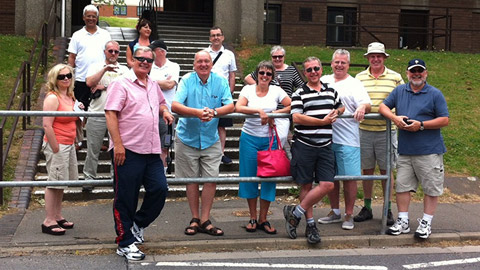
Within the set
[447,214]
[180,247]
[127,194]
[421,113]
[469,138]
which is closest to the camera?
[127,194]

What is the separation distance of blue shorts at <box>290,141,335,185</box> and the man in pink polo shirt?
1410mm

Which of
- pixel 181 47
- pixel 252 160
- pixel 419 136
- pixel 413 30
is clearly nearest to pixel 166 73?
pixel 252 160

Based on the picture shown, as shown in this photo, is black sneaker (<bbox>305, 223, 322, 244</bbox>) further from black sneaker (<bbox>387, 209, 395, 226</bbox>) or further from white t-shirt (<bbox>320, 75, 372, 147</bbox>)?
black sneaker (<bbox>387, 209, 395, 226</bbox>)

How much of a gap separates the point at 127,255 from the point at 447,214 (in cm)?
433

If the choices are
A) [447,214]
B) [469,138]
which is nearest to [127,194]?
[447,214]

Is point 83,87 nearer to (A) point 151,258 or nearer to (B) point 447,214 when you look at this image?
(A) point 151,258

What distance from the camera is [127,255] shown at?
6012 mm

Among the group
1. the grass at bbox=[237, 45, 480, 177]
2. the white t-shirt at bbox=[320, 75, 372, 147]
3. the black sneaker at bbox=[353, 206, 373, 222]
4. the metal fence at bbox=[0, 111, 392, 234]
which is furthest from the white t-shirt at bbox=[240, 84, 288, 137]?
the grass at bbox=[237, 45, 480, 177]

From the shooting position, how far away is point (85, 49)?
8969 mm

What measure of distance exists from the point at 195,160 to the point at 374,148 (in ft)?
7.14

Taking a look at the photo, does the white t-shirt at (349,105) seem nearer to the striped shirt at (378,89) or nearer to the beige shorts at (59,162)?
the striped shirt at (378,89)

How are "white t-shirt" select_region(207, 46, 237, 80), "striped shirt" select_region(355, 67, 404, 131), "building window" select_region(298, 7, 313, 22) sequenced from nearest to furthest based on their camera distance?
"striped shirt" select_region(355, 67, 404, 131)
"white t-shirt" select_region(207, 46, 237, 80)
"building window" select_region(298, 7, 313, 22)

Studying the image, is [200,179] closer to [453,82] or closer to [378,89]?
[378,89]

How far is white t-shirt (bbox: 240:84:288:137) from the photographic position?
687 centimetres
